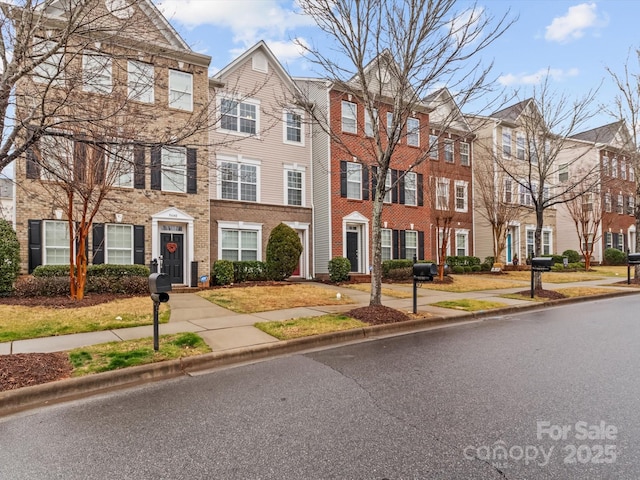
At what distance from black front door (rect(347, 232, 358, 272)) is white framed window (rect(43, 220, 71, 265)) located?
12045 mm

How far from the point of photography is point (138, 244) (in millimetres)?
14875

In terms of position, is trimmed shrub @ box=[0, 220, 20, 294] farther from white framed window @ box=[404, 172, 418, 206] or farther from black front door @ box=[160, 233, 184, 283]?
white framed window @ box=[404, 172, 418, 206]

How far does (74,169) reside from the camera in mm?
11047

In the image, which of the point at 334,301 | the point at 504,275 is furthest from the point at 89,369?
the point at 504,275

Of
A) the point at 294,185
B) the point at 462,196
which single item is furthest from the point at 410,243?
the point at 294,185

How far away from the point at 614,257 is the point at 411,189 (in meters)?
19.6

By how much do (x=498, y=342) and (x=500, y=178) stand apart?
18.0m

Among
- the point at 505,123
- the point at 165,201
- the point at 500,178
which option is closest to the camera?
the point at 165,201

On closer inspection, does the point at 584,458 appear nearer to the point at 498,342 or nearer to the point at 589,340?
the point at 498,342

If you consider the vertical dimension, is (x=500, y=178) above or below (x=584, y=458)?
above

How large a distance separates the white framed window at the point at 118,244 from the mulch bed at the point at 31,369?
30.9 ft

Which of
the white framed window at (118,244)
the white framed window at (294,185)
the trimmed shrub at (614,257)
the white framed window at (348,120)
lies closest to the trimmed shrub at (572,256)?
the trimmed shrub at (614,257)

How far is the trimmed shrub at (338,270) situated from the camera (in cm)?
1805

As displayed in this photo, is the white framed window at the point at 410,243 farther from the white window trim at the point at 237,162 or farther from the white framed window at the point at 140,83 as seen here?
the white framed window at the point at 140,83
